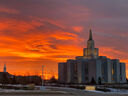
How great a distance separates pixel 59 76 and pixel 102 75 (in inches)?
1041

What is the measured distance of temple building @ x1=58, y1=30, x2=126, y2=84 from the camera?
11246cm

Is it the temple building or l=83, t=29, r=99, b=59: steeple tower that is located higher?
l=83, t=29, r=99, b=59: steeple tower

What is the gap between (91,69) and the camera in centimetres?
11275

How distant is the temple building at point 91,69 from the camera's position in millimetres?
112463

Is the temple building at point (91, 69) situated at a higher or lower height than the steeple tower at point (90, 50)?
lower

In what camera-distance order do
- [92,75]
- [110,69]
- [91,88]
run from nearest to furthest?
[91,88]
[92,75]
[110,69]

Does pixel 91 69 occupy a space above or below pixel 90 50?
below

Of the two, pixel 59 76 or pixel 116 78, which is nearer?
pixel 116 78

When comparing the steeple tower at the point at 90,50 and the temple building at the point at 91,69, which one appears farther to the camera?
the steeple tower at the point at 90,50

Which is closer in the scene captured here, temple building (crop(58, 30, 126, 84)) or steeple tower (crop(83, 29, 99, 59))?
temple building (crop(58, 30, 126, 84))

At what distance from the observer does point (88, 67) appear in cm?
11531

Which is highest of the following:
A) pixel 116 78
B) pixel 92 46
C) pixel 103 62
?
pixel 92 46

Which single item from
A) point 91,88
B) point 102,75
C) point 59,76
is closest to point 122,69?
point 102,75

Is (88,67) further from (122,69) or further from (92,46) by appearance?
(122,69)
